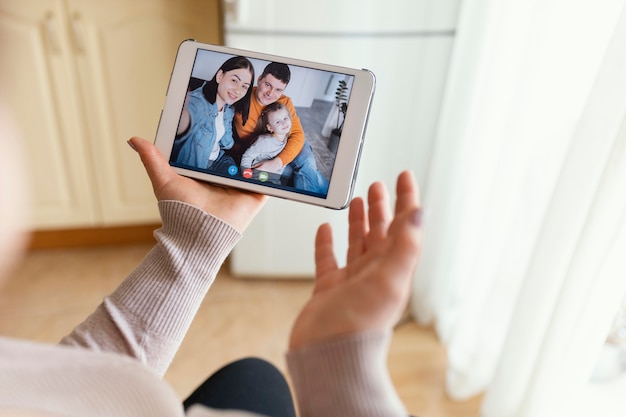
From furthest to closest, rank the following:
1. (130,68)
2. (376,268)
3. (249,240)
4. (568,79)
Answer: (249,240)
(130,68)
(568,79)
(376,268)

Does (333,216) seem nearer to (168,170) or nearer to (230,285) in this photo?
(230,285)

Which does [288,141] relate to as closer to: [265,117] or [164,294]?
[265,117]

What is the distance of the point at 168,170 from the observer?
0.76 metres

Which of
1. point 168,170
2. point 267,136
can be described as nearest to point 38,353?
point 168,170

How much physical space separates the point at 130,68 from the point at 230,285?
70cm

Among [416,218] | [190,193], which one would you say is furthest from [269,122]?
[416,218]

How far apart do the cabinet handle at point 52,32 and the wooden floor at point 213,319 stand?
26.4 inches

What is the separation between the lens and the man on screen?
787 mm

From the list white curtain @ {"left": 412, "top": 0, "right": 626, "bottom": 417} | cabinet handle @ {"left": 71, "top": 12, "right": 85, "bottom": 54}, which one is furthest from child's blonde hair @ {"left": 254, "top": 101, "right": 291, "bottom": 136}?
cabinet handle @ {"left": 71, "top": 12, "right": 85, "bottom": 54}

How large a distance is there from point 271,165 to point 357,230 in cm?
22

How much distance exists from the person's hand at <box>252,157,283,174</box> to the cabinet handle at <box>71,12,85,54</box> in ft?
3.05

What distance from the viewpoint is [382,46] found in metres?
1.34

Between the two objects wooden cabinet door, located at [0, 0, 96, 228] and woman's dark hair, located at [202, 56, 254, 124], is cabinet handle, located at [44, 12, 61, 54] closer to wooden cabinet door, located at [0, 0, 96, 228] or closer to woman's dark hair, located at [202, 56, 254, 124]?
wooden cabinet door, located at [0, 0, 96, 228]

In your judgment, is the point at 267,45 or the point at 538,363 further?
the point at 267,45
